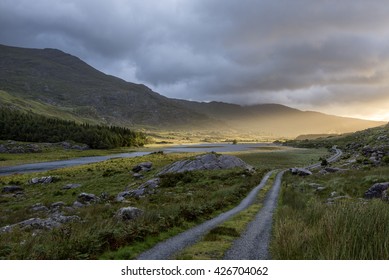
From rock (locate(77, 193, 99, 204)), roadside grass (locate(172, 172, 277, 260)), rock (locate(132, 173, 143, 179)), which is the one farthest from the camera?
rock (locate(132, 173, 143, 179))

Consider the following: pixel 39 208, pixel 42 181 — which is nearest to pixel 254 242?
pixel 39 208

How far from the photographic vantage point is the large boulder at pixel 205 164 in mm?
69750

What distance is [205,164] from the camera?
7188cm

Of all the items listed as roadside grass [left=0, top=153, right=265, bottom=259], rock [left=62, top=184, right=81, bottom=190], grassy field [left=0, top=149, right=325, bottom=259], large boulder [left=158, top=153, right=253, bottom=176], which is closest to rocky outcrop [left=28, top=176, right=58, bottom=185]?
roadside grass [left=0, top=153, right=265, bottom=259]

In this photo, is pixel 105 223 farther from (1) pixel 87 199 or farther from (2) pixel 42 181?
(2) pixel 42 181

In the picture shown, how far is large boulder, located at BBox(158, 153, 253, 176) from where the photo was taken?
229 ft

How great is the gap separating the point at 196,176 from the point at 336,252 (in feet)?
175

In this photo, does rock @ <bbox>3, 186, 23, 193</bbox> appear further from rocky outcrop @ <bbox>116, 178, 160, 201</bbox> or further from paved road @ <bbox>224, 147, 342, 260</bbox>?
paved road @ <bbox>224, 147, 342, 260</bbox>

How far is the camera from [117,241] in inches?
599
